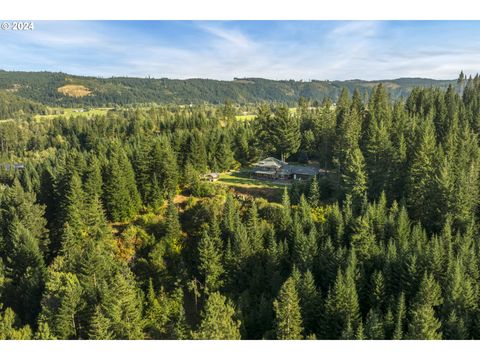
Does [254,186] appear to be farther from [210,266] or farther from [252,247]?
[210,266]

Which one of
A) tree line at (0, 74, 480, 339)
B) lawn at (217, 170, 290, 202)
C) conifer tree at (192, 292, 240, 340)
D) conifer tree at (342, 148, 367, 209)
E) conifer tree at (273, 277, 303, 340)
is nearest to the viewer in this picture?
conifer tree at (192, 292, 240, 340)

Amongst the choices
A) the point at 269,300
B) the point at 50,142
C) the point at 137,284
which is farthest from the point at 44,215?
the point at 50,142

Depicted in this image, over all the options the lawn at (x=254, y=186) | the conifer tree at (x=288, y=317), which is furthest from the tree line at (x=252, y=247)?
the lawn at (x=254, y=186)

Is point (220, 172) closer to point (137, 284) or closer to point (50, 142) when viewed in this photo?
point (137, 284)

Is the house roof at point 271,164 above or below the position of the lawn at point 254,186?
above

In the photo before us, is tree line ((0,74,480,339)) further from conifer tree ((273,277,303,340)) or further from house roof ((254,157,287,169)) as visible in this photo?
house roof ((254,157,287,169))

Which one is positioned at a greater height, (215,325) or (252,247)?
(252,247)

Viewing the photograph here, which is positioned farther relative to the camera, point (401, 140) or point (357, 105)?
point (357, 105)

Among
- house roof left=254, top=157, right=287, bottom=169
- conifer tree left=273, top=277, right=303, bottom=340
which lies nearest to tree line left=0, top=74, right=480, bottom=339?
conifer tree left=273, top=277, right=303, bottom=340

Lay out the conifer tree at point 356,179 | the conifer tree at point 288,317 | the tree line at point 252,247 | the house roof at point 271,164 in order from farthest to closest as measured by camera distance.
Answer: the house roof at point 271,164
the conifer tree at point 356,179
the tree line at point 252,247
the conifer tree at point 288,317

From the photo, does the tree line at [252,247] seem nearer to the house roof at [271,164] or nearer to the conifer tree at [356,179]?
the conifer tree at [356,179]

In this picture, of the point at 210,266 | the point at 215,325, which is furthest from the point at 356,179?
the point at 215,325
